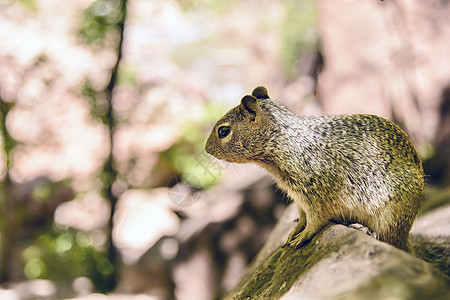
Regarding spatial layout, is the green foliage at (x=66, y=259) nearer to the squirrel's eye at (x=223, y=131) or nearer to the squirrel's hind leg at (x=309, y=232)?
the squirrel's eye at (x=223, y=131)

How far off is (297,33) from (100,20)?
3.70m

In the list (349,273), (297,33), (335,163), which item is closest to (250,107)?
(335,163)

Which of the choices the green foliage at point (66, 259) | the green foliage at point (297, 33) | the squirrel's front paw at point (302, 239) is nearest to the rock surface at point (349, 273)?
the squirrel's front paw at point (302, 239)

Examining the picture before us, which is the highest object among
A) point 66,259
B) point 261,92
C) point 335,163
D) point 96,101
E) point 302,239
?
point 261,92

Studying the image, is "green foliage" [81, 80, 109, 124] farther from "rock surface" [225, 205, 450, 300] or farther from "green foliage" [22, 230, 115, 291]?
"rock surface" [225, 205, 450, 300]

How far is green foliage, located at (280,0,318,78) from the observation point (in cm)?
766

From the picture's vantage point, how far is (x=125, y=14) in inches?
214

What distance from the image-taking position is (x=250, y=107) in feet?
8.42

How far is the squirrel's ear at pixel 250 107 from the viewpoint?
8.30 ft

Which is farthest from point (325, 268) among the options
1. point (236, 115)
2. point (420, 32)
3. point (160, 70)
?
point (160, 70)

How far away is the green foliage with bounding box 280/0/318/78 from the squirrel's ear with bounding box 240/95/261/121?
17.7 feet

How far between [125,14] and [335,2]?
10.8ft

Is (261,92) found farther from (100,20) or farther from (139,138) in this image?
(139,138)

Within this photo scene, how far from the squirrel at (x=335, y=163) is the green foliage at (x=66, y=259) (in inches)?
151
